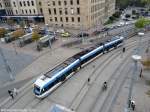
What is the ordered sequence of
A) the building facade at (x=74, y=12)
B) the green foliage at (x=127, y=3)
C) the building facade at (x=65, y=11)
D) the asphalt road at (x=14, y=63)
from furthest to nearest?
the green foliage at (x=127, y=3)
the building facade at (x=65, y=11)
the building facade at (x=74, y=12)
the asphalt road at (x=14, y=63)

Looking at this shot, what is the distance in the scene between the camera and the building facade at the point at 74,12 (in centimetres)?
5506

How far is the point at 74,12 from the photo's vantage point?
56.7 metres

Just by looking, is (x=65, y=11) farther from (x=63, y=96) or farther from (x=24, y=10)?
(x=63, y=96)

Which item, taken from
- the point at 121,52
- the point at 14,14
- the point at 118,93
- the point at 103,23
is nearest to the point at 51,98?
the point at 118,93

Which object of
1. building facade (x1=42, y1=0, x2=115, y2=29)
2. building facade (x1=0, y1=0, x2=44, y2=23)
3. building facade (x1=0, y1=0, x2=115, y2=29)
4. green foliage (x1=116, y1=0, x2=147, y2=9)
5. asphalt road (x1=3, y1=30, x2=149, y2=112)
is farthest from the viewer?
green foliage (x1=116, y1=0, x2=147, y2=9)

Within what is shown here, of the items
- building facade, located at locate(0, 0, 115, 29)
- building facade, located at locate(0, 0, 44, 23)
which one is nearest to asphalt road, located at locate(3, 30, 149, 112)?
building facade, located at locate(0, 0, 115, 29)

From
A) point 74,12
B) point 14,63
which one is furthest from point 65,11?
point 14,63

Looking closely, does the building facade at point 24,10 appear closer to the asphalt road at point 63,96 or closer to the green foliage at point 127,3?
the asphalt road at point 63,96

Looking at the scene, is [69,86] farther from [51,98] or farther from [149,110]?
[149,110]

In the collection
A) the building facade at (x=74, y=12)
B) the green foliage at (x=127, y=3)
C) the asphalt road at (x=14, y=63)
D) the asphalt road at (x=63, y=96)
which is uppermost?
the green foliage at (x=127, y=3)

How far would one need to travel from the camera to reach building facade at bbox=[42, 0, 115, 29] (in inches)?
2168

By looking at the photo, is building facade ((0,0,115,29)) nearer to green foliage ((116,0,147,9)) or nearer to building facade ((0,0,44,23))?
building facade ((0,0,44,23))

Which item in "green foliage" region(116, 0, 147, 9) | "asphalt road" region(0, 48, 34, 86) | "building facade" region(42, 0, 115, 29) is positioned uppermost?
"green foliage" region(116, 0, 147, 9)

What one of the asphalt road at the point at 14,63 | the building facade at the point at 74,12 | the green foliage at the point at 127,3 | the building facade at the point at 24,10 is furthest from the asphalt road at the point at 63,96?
the green foliage at the point at 127,3
